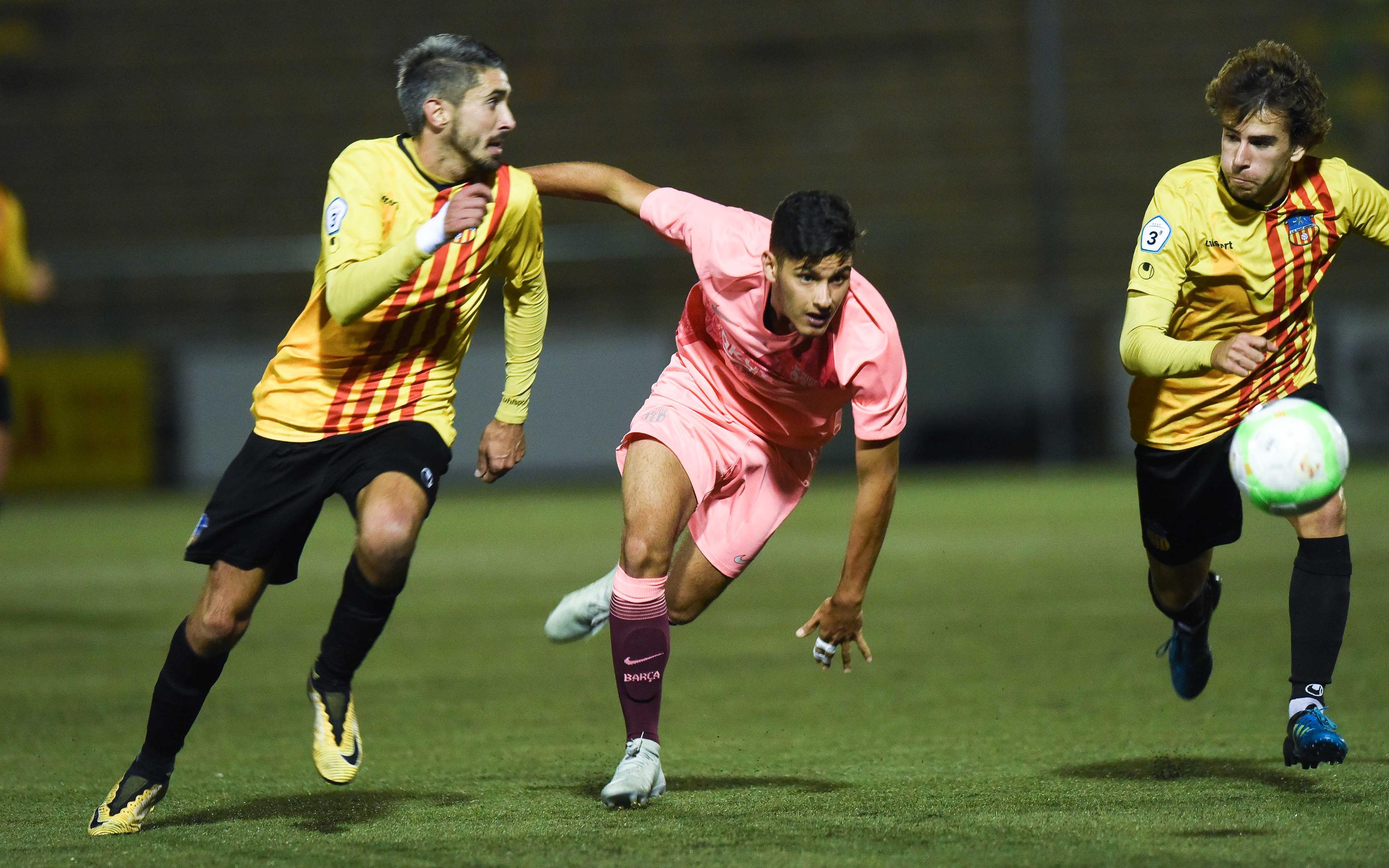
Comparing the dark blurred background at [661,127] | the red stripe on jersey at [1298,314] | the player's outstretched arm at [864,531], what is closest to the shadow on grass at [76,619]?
the player's outstretched arm at [864,531]

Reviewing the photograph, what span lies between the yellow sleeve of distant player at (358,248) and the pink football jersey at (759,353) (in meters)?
0.83

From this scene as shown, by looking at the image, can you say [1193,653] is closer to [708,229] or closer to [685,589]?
[685,589]

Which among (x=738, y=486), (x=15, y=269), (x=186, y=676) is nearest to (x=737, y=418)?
(x=738, y=486)

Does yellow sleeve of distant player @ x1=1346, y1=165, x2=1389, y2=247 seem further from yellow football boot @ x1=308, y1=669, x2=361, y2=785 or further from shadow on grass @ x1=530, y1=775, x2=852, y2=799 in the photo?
yellow football boot @ x1=308, y1=669, x2=361, y2=785

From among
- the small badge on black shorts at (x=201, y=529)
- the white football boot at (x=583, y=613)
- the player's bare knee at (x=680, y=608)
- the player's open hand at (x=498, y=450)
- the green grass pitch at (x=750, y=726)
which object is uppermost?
the player's open hand at (x=498, y=450)

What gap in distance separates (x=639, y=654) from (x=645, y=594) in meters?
A: 0.16

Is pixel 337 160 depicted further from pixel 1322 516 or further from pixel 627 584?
pixel 1322 516

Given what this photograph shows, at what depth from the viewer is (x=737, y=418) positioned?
187 inches

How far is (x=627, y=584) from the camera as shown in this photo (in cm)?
438

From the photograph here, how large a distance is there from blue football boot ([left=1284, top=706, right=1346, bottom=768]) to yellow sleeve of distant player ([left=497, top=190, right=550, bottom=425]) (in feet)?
7.24

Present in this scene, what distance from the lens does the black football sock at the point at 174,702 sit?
416 centimetres

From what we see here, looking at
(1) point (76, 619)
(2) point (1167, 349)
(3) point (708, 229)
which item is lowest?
(1) point (76, 619)

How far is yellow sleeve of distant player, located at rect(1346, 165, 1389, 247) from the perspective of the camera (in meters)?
4.52

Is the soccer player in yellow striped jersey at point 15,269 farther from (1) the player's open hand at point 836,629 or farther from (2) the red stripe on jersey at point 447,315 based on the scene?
(1) the player's open hand at point 836,629
